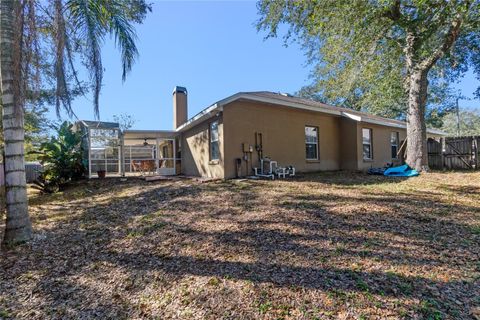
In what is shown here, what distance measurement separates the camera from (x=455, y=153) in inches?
525

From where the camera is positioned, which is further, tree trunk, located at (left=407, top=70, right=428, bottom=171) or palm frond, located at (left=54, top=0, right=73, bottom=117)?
tree trunk, located at (left=407, top=70, right=428, bottom=171)

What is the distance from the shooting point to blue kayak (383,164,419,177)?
9.91m

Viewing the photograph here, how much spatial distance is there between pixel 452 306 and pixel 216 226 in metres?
3.23

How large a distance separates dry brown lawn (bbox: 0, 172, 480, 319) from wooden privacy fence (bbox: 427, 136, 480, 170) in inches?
362

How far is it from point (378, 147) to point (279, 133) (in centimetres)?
648

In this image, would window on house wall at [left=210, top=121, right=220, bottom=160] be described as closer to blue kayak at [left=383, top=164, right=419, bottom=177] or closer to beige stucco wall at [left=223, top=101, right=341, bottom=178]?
beige stucco wall at [left=223, top=101, right=341, bottom=178]

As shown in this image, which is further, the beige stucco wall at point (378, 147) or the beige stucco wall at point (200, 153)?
the beige stucco wall at point (378, 147)

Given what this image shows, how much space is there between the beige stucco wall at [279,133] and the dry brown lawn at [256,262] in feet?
12.6

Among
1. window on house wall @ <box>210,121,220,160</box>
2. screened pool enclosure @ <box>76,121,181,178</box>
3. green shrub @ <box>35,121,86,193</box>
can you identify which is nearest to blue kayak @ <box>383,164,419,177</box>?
window on house wall @ <box>210,121,220,160</box>

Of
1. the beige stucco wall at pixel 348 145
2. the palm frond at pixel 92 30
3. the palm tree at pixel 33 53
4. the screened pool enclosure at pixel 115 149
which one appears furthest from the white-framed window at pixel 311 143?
the palm frond at pixel 92 30

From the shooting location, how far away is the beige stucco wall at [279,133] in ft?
31.4

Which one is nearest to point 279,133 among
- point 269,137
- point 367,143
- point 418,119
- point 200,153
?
point 269,137

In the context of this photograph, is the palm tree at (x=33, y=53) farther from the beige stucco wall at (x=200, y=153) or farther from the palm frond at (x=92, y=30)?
the beige stucco wall at (x=200, y=153)

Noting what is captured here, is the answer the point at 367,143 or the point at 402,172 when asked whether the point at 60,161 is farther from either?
the point at 367,143
